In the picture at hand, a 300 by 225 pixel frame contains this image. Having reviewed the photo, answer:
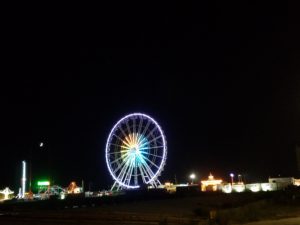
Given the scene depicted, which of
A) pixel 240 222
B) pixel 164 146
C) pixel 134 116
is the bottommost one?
pixel 240 222

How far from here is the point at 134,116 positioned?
67.9 meters

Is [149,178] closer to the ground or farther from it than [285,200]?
farther from it

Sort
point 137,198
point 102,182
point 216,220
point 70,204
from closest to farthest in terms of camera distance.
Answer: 1. point 216,220
2. point 70,204
3. point 137,198
4. point 102,182

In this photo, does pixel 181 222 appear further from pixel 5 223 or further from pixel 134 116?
pixel 134 116

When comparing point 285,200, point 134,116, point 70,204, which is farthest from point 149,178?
point 285,200

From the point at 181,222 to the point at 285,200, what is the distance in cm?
1518

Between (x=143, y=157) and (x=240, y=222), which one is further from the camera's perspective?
(x=143, y=157)

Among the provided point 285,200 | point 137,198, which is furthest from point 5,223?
point 137,198

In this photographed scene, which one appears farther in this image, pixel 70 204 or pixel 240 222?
pixel 70 204

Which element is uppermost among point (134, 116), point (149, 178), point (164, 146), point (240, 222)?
point (134, 116)

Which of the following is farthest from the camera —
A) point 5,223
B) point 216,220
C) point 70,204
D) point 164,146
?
point 164,146

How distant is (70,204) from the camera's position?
46.7 metres

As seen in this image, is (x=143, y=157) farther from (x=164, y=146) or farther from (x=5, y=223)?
(x=5, y=223)

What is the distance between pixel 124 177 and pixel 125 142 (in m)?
5.31
